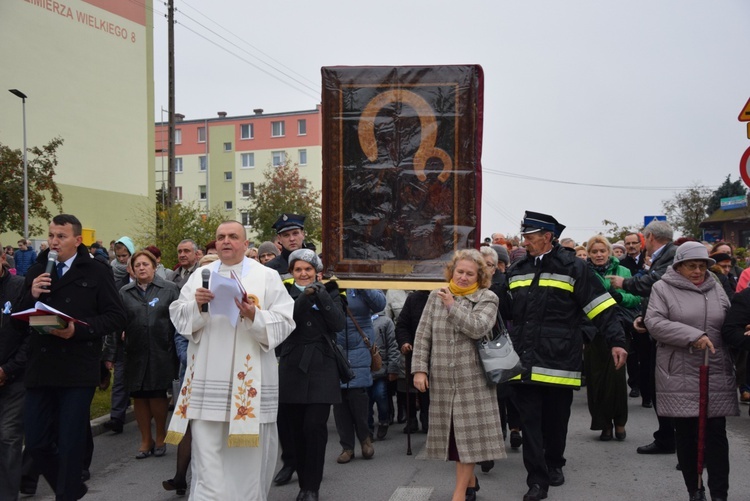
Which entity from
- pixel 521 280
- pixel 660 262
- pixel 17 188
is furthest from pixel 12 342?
pixel 17 188

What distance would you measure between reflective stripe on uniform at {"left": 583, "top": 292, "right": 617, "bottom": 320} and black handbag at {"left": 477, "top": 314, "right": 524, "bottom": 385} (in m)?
0.76

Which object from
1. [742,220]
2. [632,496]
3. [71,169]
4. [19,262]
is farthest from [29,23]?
[742,220]

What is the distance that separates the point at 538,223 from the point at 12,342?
13.7 feet

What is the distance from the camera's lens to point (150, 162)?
45531 millimetres

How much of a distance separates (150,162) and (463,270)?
137 ft

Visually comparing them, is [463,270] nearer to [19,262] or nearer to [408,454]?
[408,454]

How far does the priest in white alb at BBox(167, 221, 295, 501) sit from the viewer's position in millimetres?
5215

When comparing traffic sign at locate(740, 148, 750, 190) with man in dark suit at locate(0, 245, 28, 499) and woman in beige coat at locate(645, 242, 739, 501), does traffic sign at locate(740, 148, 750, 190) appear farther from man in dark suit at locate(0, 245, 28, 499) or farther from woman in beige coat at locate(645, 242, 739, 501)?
man in dark suit at locate(0, 245, 28, 499)

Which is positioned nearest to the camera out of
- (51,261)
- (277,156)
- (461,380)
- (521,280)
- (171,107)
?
(51,261)

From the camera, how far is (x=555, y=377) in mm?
6547

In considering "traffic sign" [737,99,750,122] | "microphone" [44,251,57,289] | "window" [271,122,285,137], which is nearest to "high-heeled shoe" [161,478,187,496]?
"microphone" [44,251,57,289]

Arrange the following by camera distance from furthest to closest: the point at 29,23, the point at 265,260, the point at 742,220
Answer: the point at 742,220, the point at 29,23, the point at 265,260

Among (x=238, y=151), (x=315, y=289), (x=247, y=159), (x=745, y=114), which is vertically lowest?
(x=315, y=289)

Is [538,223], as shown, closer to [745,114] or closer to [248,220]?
[745,114]
